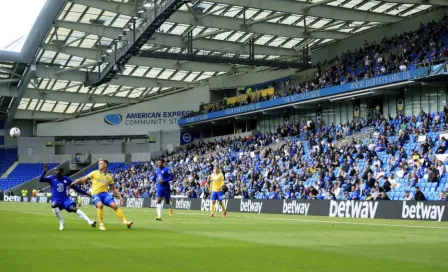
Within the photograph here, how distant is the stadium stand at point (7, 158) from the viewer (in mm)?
90188

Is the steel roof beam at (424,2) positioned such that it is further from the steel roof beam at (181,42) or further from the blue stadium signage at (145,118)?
the blue stadium signage at (145,118)

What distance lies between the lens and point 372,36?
199ft

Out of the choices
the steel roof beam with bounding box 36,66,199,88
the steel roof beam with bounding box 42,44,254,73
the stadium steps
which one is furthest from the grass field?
the stadium steps

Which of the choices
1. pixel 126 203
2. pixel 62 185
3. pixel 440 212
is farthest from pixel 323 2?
pixel 62 185

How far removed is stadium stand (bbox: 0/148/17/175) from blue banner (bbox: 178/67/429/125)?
86.2 feet

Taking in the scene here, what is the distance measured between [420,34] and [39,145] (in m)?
54.6

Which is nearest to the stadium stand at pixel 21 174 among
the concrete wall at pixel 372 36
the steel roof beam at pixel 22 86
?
the steel roof beam at pixel 22 86

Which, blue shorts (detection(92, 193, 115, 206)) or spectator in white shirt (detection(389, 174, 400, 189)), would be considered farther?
spectator in white shirt (detection(389, 174, 400, 189))

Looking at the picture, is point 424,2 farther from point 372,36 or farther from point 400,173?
point 400,173

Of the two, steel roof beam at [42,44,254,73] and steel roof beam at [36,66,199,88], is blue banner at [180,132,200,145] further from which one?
steel roof beam at [42,44,254,73]

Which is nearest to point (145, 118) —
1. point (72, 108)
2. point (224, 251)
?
point (72, 108)

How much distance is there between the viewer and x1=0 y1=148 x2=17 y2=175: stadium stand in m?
90.2

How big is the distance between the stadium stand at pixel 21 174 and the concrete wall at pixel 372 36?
127 ft

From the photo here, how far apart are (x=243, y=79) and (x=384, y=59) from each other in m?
27.4
